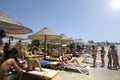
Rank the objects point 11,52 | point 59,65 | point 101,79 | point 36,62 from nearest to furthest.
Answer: point 11,52
point 36,62
point 101,79
point 59,65

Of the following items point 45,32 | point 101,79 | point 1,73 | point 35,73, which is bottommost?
point 101,79

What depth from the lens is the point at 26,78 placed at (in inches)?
276

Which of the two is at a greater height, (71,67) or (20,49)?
(20,49)

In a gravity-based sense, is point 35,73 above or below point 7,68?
below

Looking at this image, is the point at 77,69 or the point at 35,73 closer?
the point at 35,73

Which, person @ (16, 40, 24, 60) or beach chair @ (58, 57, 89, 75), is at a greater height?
person @ (16, 40, 24, 60)

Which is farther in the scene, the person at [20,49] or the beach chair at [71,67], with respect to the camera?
the person at [20,49]

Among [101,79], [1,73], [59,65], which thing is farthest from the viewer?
[59,65]

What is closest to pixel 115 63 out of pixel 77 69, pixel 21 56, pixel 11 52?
pixel 77 69

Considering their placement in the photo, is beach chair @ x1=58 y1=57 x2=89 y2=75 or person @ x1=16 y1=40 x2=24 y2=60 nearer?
beach chair @ x1=58 y1=57 x2=89 y2=75

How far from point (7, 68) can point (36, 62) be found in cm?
294

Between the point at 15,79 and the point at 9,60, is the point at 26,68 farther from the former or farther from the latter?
the point at 9,60

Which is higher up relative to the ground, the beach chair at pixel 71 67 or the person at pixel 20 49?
the person at pixel 20 49

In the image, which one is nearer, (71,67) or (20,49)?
(71,67)
